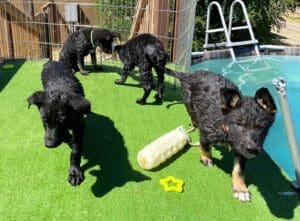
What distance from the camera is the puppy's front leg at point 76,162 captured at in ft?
13.5

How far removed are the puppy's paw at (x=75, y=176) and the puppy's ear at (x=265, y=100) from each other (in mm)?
A: 2023

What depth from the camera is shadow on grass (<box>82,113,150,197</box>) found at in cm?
433

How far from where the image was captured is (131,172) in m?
4.57

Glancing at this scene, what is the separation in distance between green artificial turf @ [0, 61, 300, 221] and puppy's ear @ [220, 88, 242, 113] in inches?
41.7

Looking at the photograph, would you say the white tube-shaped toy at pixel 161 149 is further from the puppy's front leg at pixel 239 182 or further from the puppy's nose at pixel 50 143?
the puppy's nose at pixel 50 143

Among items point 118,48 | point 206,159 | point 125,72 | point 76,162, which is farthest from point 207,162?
point 118,48

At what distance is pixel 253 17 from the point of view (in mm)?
13297

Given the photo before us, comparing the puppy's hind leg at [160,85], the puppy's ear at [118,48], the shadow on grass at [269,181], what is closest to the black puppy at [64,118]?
the shadow on grass at [269,181]

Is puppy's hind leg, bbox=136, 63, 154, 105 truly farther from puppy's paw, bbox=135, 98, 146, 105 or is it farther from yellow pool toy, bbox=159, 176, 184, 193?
yellow pool toy, bbox=159, 176, 184, 193

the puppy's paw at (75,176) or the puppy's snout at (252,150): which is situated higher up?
the puppy's snout at (252,150)

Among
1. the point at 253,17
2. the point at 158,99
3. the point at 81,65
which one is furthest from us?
the point at 253,17

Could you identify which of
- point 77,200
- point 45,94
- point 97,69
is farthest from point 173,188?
point 97,69

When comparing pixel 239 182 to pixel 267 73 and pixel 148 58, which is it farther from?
pixel 267 73

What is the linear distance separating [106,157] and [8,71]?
4.03 meters
